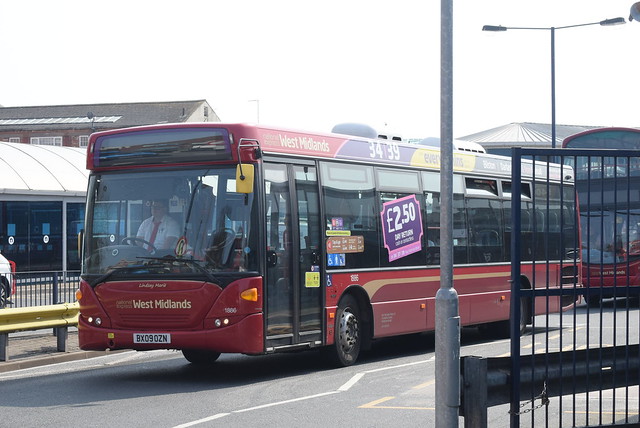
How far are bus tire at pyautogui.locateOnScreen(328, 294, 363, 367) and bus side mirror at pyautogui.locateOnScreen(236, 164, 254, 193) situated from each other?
2.52 m

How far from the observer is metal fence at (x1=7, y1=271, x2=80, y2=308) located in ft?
60.8

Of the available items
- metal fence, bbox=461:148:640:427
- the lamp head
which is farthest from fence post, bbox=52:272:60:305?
the lamp head

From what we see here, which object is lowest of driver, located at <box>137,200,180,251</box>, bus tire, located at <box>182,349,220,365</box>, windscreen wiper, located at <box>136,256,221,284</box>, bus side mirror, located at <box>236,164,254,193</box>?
bus tire, located at <box>182,349,220,365</box>

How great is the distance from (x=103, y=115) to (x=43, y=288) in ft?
266

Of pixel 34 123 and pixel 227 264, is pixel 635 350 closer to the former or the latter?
pixel 227 264

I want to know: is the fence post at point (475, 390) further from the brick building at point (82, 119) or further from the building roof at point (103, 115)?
the building roof at point (103, 115)

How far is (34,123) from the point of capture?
98.1 metres

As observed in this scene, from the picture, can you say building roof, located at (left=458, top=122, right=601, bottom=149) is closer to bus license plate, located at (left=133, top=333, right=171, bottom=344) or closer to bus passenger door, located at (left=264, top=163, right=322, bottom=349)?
bus passenger door, located at (left=264, top=163, right=322, bottom=349)

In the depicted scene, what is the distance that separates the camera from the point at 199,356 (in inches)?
576

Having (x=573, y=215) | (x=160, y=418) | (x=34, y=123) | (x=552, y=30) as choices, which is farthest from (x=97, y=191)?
(x=34, y=123)

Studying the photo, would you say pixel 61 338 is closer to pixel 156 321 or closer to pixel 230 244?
pixel 156 321

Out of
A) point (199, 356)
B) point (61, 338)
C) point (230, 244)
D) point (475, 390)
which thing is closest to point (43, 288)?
point (61, 338)

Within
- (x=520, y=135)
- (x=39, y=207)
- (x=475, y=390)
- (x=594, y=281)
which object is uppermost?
(x=520, y=135)

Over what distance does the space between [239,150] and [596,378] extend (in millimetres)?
6214
